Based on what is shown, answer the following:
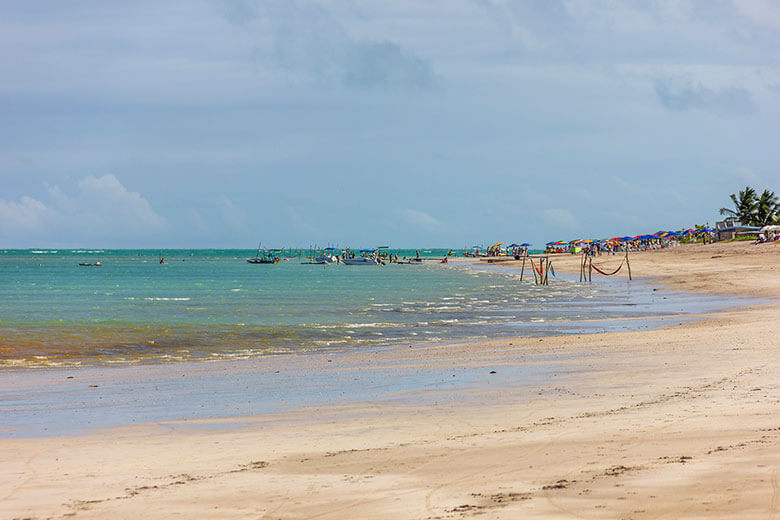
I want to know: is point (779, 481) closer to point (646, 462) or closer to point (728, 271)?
point (646, 462)

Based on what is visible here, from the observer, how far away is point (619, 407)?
34.4ft

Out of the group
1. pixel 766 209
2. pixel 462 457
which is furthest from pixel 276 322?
pixel 766 209

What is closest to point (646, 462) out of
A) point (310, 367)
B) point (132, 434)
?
point (132, 434)

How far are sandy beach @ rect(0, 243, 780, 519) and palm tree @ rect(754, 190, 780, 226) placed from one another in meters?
104

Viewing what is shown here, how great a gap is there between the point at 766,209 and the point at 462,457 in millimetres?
113059

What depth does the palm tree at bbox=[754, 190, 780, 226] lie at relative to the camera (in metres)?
108

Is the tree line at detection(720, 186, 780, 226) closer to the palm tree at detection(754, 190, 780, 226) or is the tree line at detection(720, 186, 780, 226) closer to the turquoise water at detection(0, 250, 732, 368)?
the palm tree at detection(754, 190, 780, 226)

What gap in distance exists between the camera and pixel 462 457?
805cm

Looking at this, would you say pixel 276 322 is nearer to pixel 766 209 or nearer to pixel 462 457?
pixel 462 457

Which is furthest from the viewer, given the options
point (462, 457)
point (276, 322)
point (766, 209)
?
point (766, 209)

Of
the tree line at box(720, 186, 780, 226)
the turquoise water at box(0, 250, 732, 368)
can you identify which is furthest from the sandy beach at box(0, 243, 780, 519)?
the tree line at box(720, 186, 780, 226)

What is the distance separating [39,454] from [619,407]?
24.0ft

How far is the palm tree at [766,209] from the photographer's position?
4235 inches

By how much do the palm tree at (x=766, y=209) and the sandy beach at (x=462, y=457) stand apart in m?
104
